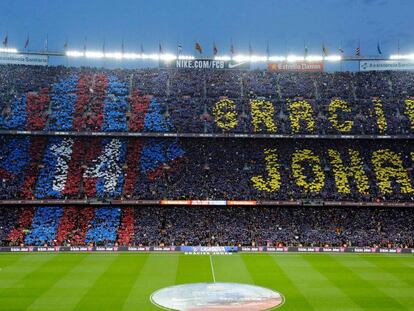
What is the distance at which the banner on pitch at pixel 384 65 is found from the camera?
78750 mm

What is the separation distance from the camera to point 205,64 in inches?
2995

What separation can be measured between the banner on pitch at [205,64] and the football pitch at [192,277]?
35.8m

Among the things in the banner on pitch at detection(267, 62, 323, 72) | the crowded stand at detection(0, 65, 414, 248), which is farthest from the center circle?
the banner on pitch at detection(267, 62, 323, 72)

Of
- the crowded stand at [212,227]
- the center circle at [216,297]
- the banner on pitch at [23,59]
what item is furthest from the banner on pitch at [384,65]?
the center circle at [216,297]

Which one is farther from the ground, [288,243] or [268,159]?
[268,159]

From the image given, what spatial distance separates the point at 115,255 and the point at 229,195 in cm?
1640

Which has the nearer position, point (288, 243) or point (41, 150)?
point (288, 243)

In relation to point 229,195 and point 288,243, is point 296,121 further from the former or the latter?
point 288,243

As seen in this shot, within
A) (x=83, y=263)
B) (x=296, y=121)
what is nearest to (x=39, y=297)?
(x=83, y=263)

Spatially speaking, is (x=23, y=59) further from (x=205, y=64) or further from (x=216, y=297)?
(x=216, y=297)

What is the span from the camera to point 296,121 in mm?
66438

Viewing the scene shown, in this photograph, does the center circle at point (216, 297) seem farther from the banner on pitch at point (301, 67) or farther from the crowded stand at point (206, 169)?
the banner on pitch at point (301, 67)

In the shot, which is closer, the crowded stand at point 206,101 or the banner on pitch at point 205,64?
the crowded stand at point 206,101

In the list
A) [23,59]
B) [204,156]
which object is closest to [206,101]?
[204,156]
